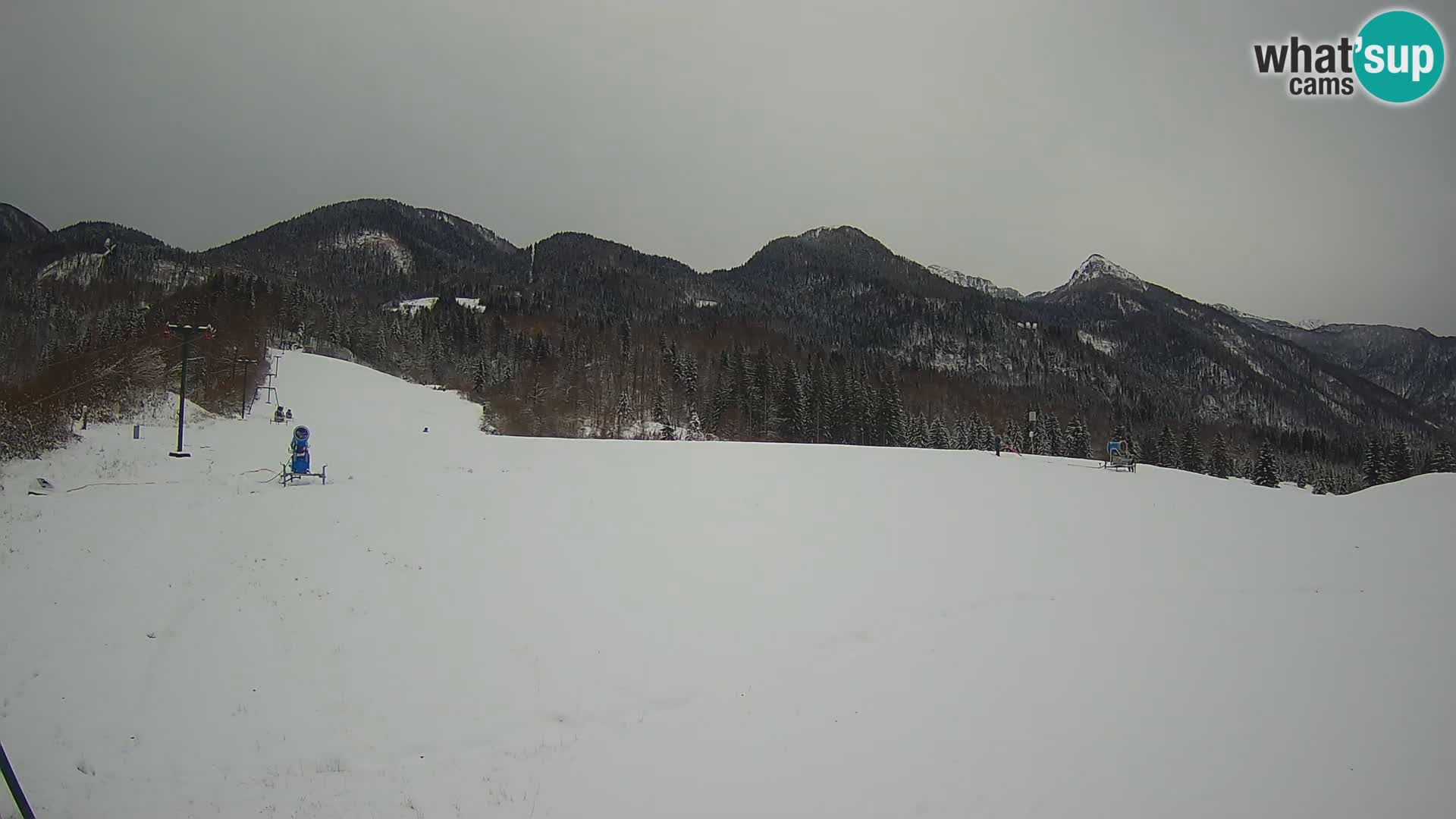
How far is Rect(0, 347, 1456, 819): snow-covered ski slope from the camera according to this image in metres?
5.90

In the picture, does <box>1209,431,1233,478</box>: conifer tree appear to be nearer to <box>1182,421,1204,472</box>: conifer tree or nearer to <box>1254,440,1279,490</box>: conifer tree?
<box>1182,421,1204,472</box>: conifer tree

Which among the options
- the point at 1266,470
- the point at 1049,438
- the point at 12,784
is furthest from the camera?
the point at 1049,438

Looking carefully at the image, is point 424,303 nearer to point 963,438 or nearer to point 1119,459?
point 963,438

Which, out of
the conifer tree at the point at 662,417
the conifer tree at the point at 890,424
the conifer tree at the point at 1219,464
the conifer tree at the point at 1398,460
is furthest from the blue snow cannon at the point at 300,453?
the conifer tree at the point at 1219,464

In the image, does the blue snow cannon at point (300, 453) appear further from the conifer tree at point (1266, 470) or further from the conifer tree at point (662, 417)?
the conifer tree at point (1266, 470)

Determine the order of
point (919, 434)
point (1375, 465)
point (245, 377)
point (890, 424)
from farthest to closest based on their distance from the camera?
1. point (890, 424)
2. point (919, 434)
3. point (1375, 465)
4. point (245, 377)

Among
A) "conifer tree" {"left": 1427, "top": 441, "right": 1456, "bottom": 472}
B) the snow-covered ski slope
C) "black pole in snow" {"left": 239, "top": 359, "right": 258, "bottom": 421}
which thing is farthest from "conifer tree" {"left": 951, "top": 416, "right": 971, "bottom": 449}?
"black pole in snow" {"left": 239, "top": 359, "right": 258, "bottom": 421}

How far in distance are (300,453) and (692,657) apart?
13.5 meters

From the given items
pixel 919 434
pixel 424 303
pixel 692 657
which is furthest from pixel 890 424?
pixel 424 303

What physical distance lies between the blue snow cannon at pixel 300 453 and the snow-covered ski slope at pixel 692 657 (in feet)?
3.50

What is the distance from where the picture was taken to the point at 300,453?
16.4m

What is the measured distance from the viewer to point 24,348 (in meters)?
32.9

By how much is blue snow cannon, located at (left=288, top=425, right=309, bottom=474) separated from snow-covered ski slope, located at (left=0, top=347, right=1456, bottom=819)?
1067 mm

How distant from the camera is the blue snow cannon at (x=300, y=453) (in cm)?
1617
